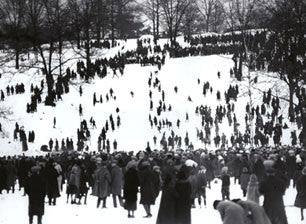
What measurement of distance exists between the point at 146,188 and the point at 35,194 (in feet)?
10.1

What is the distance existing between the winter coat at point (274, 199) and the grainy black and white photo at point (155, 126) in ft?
0.07

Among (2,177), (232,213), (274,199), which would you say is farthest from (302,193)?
(2,177)

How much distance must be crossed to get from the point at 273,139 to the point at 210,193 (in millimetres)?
16284

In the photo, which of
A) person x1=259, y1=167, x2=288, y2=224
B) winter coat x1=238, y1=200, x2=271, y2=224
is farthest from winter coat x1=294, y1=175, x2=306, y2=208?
winter coat x1=238, y1=200, x2=271, y2=224

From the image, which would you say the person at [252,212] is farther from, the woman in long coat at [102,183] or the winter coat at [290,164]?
the winter coat at [290,164]

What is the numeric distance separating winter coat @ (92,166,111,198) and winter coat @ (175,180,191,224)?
231 inches

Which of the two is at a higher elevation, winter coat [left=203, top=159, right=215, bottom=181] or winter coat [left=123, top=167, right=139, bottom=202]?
winter coat [left=123, top=167, right=139, bottom=202]

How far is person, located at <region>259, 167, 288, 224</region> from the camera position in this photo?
1123 cm

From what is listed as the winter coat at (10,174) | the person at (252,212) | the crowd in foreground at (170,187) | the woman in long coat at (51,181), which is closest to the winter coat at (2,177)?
the crowd in foreground at (170,187)

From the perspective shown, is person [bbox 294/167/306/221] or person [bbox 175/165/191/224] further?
person [bbox 294/167/306/221]

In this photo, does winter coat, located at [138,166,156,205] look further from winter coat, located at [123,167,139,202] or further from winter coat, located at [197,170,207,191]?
winter coat, located at [197,170,207,191]

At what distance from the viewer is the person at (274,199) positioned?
442 inches

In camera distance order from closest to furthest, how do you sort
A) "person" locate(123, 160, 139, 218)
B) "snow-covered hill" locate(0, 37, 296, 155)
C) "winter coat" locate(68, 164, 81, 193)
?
"person" locate(123, 160, 139, 218), "winter coat" locate(68, 164, 81, 193), "snow-covered hill" locate(0, 37, 296, 155)

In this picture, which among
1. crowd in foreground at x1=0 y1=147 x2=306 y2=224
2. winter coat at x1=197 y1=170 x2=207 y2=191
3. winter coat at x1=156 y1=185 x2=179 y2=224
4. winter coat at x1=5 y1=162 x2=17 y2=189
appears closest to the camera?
crowd in foreground at x1=0 y1=147 x2=306 y2=224
